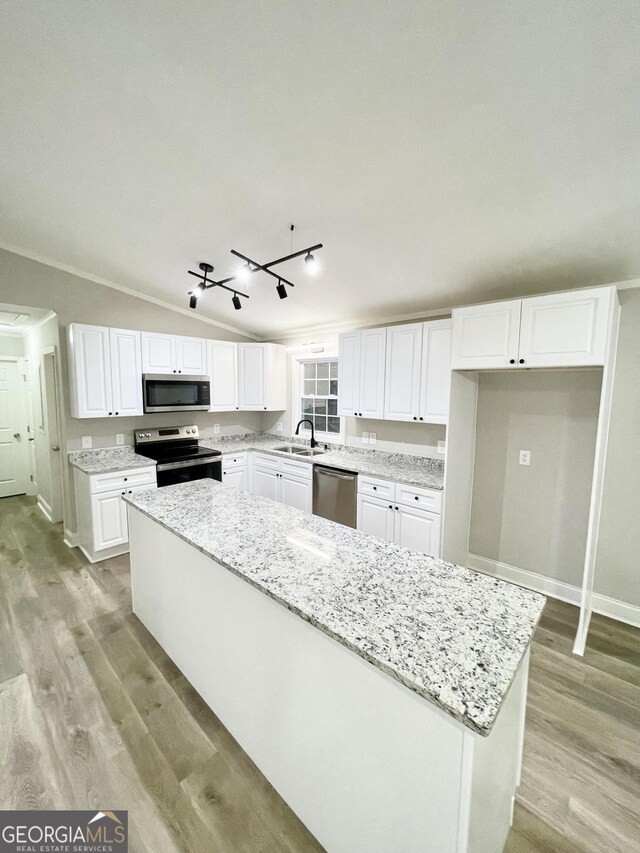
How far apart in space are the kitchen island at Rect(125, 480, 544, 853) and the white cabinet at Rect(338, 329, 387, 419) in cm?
191

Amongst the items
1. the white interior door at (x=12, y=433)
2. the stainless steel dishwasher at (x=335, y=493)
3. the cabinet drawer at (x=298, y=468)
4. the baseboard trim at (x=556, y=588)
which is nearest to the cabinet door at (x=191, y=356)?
the cabinet drawer at (x=298, y=468)

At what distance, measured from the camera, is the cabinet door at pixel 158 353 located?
375 centimetres

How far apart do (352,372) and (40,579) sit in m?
3.42

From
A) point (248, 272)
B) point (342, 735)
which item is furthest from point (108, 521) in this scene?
point (342, 735)

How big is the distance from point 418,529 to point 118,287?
402 centimetres

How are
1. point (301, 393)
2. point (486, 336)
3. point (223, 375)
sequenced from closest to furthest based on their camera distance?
1. point (486, 336)
2. point (223, 375)
3. point (301, 393)

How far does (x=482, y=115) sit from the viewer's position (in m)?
1.35

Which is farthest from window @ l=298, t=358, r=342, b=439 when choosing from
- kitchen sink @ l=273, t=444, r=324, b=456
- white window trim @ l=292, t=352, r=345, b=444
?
kitchen sink @ l=273, t=444, r=324, b=456

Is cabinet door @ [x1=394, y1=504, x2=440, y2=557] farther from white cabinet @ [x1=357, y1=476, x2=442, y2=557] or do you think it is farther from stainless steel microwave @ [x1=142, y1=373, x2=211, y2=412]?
stainless steel microwave @ [x1=142, y1=373, x2=211, y2=412]

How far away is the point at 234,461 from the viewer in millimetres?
4355

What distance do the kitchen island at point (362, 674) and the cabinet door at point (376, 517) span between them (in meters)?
1.41

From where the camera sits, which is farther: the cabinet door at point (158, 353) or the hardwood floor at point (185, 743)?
the cabinet door at point (158, 353)

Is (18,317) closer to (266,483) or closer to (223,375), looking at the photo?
(223,375)

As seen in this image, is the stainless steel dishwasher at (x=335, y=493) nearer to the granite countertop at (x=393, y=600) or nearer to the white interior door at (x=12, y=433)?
the granite countertop at (x=393, y=600)
